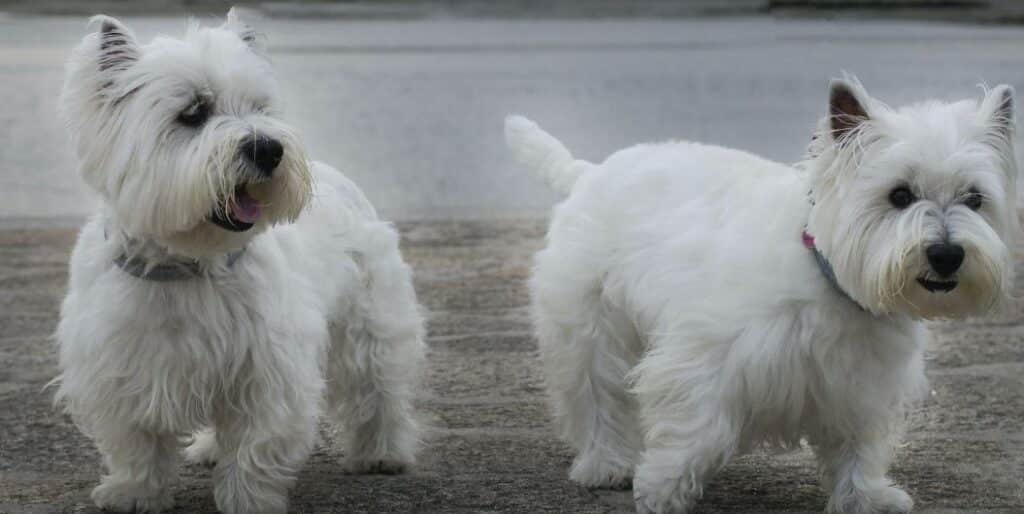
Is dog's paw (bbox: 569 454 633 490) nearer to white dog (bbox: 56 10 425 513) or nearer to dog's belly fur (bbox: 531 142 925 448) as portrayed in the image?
dog's belly fur (bbox: 531 142 925 448)

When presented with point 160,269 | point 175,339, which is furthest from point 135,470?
point 160,269

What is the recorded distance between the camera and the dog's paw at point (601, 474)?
5.89 metres

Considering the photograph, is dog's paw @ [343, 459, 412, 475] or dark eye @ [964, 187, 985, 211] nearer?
A: dark eye @ [964, 187, 985, 211]

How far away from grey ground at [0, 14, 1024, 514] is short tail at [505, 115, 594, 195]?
3.11 feet

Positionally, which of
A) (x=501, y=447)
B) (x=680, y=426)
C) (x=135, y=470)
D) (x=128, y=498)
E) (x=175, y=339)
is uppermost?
(x=175, y=339)

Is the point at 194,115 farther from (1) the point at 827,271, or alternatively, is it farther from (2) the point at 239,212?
(1) the point at 827,271

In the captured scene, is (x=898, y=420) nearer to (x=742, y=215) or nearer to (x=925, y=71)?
(x=742, y=215)

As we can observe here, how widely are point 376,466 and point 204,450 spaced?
0.64m

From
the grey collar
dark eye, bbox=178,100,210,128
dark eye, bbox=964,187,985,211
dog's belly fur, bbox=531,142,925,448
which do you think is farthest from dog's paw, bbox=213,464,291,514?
dark eye, bbox=964,187,985,211

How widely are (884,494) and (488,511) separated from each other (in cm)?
126

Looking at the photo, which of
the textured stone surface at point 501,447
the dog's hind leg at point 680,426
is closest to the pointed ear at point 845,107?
the dog's hind leg at point 680,426

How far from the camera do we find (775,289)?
5.02 meters

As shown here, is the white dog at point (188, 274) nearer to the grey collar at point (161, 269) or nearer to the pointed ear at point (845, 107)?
the grey collar at point (161, 269)

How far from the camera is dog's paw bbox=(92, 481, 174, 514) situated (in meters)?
5.38
